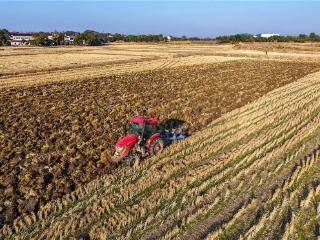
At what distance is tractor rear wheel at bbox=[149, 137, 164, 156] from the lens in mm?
12156

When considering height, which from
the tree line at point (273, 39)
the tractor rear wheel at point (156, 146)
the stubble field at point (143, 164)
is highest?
the tractor rear wheel at point (156, 146)

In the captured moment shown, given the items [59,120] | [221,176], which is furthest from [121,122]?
[221,176]

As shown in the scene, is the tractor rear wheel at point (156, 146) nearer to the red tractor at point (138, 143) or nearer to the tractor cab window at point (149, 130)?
the red tractor at point (138, 143)

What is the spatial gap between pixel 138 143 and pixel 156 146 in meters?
1.07

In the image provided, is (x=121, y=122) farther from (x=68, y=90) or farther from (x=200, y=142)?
(x=68, y=90)

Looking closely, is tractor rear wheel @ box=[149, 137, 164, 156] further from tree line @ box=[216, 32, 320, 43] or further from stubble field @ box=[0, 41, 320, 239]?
tree line @ box=[216, 32, 320, 43]

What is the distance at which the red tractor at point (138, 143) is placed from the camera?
1113cm

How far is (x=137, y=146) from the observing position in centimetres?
1143

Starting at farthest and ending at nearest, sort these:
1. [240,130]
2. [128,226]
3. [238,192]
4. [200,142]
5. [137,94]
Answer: [137,94] → [240,130] → [200,142] → [238,192] → [128,226]

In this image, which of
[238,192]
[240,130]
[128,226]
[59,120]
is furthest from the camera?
[59,120]

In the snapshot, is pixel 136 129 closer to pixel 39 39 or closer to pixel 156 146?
pixel 156 146

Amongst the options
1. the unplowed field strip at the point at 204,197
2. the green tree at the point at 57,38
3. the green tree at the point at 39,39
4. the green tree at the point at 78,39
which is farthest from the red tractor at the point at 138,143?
the green tree at the point at 78,39

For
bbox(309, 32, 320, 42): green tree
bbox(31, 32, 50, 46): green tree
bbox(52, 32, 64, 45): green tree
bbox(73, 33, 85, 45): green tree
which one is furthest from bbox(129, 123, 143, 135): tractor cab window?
bbox(309, 32, 320, 42): green tree

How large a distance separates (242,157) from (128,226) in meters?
5.30
